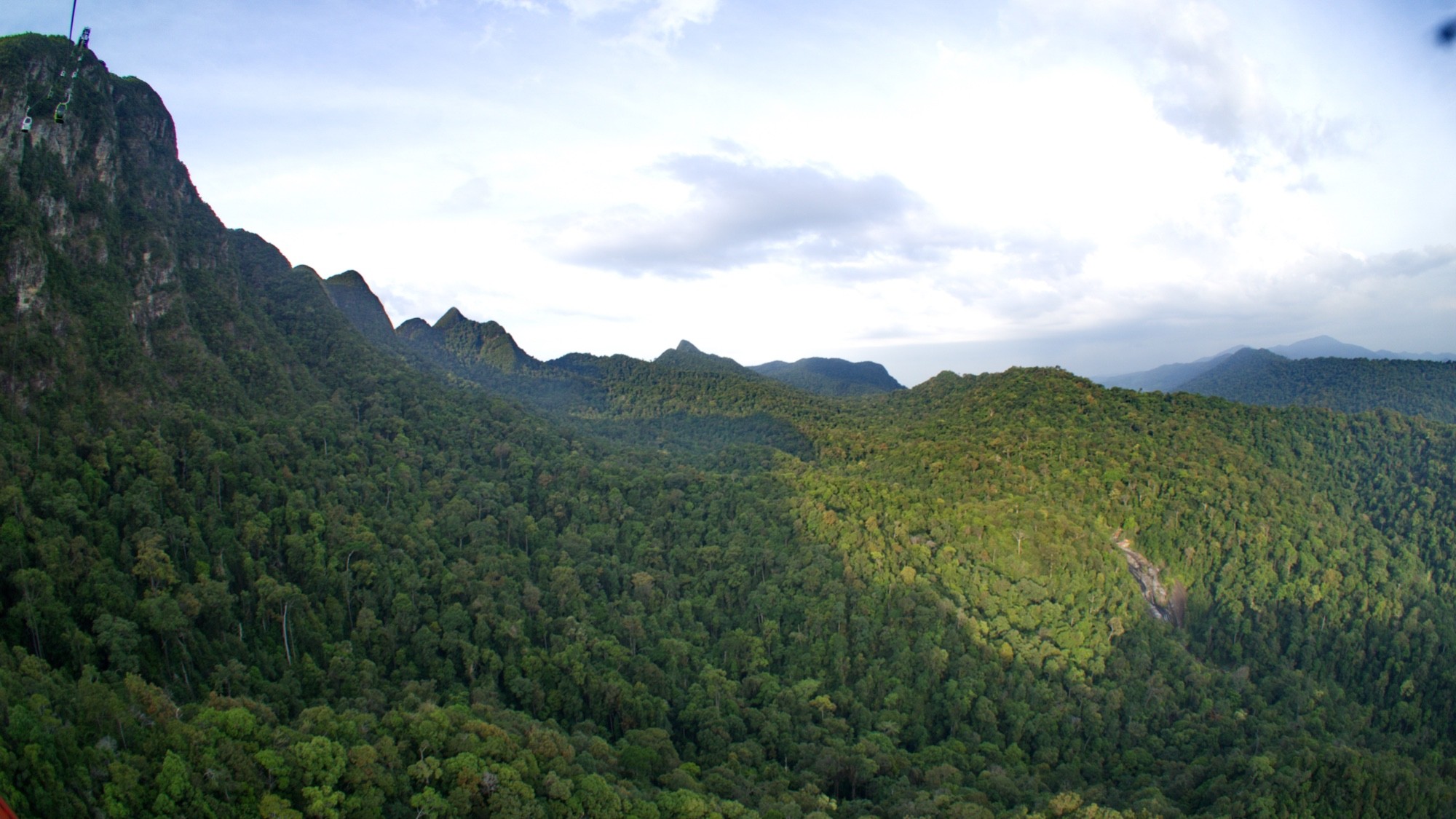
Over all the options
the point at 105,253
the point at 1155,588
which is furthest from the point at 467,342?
the point at 1155,588

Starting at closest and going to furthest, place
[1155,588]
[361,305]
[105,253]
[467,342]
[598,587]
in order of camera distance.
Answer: [105,253]
[598,587]
[1155,588]
[361,305]
[467,342]

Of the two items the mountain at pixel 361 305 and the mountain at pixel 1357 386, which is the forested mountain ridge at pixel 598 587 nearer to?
the mountain at pixel 361 305

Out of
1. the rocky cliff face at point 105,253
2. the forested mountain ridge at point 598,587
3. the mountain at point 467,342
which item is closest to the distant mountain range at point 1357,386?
the forested mountain ridge at point 598,587

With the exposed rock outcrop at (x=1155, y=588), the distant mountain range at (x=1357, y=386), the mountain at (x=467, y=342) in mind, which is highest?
the mountain at (x=467, y=342)

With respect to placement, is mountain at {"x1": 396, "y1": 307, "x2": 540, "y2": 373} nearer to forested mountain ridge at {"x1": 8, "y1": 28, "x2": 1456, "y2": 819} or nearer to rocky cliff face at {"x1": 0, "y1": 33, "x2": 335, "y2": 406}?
forested mountain ridge at {"x1": 8, "y1": 28, "x2": 1456, "y2": 819}

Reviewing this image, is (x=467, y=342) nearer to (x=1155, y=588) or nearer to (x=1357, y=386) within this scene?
(x=1155, y=588)
